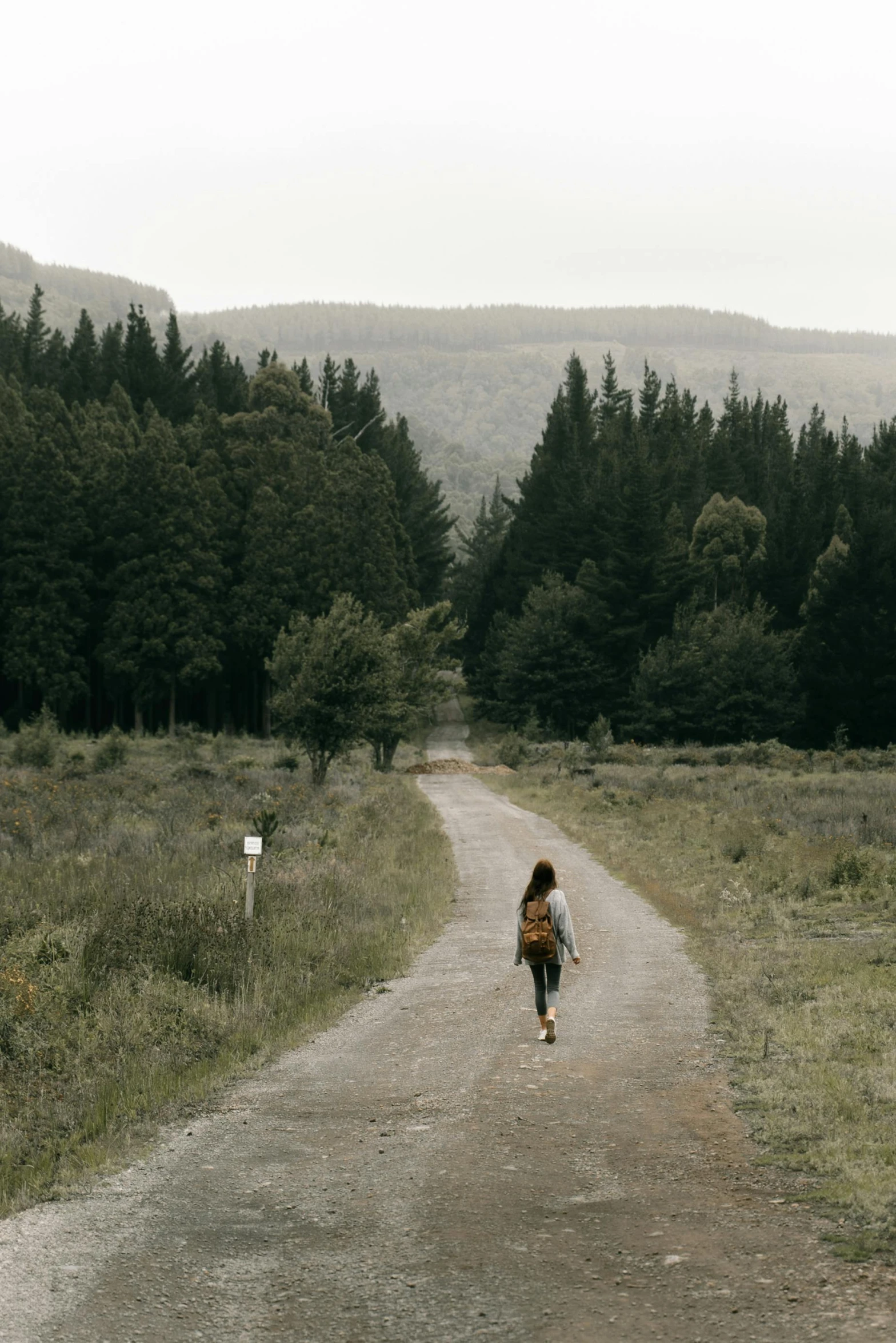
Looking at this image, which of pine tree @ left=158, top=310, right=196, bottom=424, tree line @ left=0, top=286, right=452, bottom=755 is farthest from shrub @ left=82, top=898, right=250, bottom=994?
pine tree @ left=158, top=310, right=196, bottom=424

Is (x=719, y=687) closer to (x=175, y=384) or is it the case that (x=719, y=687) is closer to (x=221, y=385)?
(x=175, y=384)

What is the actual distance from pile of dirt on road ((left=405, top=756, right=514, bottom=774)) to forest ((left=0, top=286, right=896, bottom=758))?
6.19 ft

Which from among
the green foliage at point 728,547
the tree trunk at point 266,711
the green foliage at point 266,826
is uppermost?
the green foliage at point 728,547

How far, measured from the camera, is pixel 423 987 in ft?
48.3

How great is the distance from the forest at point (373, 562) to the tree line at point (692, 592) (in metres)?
0.19

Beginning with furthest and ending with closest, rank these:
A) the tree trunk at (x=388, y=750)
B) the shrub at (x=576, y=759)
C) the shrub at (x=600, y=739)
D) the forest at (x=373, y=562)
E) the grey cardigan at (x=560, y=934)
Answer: the forest at (x=373, y=562) < the shrub at (x=600, y=739) < the tree trunk at (x=388, y=750) < the shrub at (x=576, y=759) < the grey cardigan at (x=560, y=934)

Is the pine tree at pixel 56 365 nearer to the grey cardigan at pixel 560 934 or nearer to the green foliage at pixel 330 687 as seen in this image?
the green foliage at pixel 330 687

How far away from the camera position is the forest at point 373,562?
217ft

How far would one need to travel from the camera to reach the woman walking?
11984 mm

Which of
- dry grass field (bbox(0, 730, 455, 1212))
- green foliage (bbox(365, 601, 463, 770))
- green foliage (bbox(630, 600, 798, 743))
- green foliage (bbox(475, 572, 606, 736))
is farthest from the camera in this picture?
green foliage (bbox(475, 572, 606, 736))

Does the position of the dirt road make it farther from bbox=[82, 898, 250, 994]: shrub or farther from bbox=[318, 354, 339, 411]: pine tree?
bbox=[318, 354, 339, 411]: pine tree

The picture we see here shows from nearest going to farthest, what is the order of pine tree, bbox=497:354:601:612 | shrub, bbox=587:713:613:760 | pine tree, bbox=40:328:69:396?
shrub, bbox=587:713:613:760
pine tree, bbox=497:354:601:612
pine tree, bbox=40:328:69:396

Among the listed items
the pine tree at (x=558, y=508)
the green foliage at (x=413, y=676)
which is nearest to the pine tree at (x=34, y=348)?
the pine tree at (x=558, y=508)

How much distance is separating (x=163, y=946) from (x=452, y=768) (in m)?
46.6
